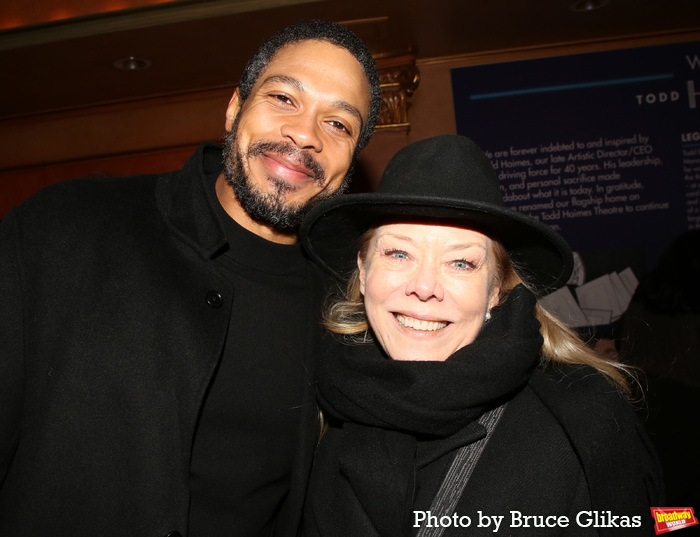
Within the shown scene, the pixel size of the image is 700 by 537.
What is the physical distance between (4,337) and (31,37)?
11.0ft

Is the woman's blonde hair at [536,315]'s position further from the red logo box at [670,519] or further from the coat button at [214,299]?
the coat button at [214,299]

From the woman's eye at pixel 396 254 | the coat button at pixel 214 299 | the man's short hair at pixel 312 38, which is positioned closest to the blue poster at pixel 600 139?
the man's short hair at pixel 312 38

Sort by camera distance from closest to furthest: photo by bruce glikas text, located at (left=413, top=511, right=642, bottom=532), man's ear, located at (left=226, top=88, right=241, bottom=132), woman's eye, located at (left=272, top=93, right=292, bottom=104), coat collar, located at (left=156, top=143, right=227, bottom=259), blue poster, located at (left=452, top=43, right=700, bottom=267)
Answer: photo by bruce glikas text, located at (left=413, top=511, right=642, bottom=532) < coat collar, located at (left=156, top=143, right=227, bottom=259) < woman's eye, located at (left=272, top=93, right=292, bottom=104) < man's ear, located at (left=226, top=88, right=241, bottom=132) < blue poster, located at (left=452, top=43, right=700, bottom=267)

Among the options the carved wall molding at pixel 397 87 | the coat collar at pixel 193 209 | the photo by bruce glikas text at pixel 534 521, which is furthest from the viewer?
the carved wall molding at pixel 397 87

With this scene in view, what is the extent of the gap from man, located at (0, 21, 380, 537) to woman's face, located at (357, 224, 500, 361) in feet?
1.48

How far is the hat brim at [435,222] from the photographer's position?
4.63ft

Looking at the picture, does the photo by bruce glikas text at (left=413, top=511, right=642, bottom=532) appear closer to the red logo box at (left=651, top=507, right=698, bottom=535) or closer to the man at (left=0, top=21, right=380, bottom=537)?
the red logo box at (left=651, top=507, right=698, bottom=535)

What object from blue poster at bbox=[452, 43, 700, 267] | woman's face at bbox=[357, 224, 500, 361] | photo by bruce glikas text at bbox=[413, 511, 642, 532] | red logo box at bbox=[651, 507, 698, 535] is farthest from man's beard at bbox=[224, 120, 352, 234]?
blue poster at bbox=[452, 43, 700, 267]

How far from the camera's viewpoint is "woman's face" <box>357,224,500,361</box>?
1.43 meters

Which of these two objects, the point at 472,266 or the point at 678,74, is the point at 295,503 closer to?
the point at 472,266

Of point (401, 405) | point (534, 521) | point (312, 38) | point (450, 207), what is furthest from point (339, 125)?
point (534, 521)

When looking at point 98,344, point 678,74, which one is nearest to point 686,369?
point 678,74

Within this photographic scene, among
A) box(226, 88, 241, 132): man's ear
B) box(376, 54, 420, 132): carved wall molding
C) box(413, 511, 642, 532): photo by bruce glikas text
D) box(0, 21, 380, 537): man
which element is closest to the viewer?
box(413, 511, 642, 532): photo by bruce glikas text

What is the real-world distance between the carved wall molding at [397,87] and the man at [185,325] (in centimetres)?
228
